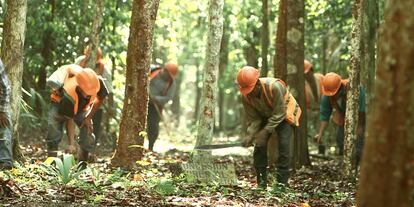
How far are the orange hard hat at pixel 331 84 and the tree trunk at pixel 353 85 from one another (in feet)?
6.34

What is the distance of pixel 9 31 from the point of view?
9.11 meters

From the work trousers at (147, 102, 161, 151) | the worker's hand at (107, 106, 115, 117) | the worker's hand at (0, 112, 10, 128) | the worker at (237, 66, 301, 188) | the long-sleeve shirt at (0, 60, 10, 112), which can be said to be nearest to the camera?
the long-sleeve shirt at (0, 60, 10, 112)

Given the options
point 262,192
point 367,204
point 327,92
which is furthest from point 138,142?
point 367,204

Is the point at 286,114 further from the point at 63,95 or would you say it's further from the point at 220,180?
the point at 63,95

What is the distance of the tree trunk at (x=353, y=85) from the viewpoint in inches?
391

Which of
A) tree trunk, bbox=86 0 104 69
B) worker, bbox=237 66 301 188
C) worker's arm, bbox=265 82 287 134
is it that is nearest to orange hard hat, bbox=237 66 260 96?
worker, bbox=237 66 301 188

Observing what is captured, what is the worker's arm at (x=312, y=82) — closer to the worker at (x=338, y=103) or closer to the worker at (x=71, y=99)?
the worker at (x=338, y=103)

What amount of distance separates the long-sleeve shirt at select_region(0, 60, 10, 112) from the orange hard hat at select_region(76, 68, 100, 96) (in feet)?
5.28

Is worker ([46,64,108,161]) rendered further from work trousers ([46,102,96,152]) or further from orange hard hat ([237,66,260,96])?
orange hard hat ([237,66,260,96])

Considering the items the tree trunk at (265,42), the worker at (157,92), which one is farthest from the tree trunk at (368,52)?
the worker at (157,92)

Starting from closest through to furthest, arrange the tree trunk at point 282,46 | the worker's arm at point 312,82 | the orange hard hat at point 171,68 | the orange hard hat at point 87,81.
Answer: the orange hard hat at point 87,81 < the tree trunk at point 282,46 < the orange hard hat at point 171,68 < the worker's arm at point 312,82

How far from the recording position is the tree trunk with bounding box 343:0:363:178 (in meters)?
9.92

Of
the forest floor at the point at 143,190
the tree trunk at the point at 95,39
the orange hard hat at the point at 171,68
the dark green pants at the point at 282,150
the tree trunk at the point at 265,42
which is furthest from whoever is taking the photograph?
the orange hard hat at the point at 171,68

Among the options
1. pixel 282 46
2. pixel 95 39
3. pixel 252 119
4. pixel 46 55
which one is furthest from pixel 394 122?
pixel 46 55
